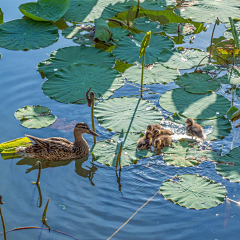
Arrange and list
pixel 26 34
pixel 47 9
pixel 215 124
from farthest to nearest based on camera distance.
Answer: pixel 47 9 → pixel 26 34 → pixel 215 124

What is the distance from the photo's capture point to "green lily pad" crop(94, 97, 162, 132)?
6.62 meters

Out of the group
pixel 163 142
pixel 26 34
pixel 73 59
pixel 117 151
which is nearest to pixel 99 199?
pixel 117 151

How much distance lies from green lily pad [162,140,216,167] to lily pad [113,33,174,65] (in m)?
3.10

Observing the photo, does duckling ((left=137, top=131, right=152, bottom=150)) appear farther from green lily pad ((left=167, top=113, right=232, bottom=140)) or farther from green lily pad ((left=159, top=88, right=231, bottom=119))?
green lily pad ((left=159, top=88, right=231, bottom=119))

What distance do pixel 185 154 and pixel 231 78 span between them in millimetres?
3066

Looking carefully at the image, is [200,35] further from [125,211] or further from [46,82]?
[125,211]

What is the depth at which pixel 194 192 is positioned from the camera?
5.14 meters

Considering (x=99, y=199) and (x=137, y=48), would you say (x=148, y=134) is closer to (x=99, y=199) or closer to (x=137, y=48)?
(x=99, y=199)

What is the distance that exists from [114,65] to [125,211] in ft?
15.5

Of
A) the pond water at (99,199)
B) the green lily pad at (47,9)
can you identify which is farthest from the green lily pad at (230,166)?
the green lily pad at (47,9)

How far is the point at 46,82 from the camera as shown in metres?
7.95

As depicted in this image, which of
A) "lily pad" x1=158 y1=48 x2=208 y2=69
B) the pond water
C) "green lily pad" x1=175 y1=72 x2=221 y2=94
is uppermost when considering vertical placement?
"lily pad" x1=158 y1=48 x2=208 y2=69

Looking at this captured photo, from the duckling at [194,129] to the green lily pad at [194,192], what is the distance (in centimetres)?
103

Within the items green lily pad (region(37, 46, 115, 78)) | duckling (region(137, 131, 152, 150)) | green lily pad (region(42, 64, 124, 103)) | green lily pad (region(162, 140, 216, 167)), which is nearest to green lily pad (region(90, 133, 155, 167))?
duckling (region(137, 131, 152, 150))
